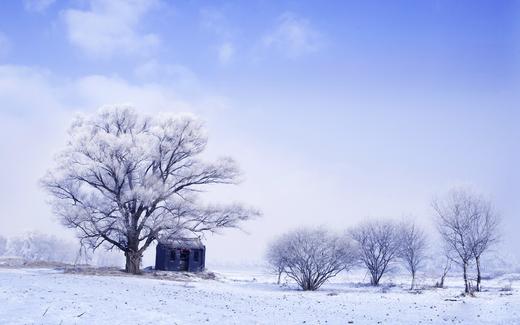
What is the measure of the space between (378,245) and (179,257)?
27.0 m

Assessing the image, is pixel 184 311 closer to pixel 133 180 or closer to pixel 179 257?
pixel 133 180

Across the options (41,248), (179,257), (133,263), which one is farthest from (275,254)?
(41,248)

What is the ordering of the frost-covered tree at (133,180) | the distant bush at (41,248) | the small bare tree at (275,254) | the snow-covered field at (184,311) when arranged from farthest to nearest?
the distant bush at (41,248), the small bare tree at (275,254), the frost-covered tree at (133,180), the snow-covered field at (184,311)

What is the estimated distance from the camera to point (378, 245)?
191ft

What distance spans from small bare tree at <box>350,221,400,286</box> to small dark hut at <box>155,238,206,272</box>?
22125 mm

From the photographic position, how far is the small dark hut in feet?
167

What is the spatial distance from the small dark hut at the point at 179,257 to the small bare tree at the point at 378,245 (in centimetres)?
2213

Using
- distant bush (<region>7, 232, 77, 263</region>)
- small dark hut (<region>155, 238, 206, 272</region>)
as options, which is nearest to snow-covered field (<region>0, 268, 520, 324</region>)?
small dark hut (<region>155, 238, 206, 272</region>)

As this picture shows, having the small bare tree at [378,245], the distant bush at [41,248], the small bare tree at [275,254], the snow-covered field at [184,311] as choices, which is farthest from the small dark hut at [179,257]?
the distant bush at [41,248]

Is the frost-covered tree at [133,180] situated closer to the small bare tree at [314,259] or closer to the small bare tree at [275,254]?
the small bare tree at [314,259]

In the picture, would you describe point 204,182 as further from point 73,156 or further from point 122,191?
point 73,156

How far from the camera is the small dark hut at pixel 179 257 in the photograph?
167 ft

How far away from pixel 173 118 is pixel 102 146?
6.40 metres

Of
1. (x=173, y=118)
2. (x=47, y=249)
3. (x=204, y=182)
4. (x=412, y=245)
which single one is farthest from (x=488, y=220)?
(x=47, y=249)
